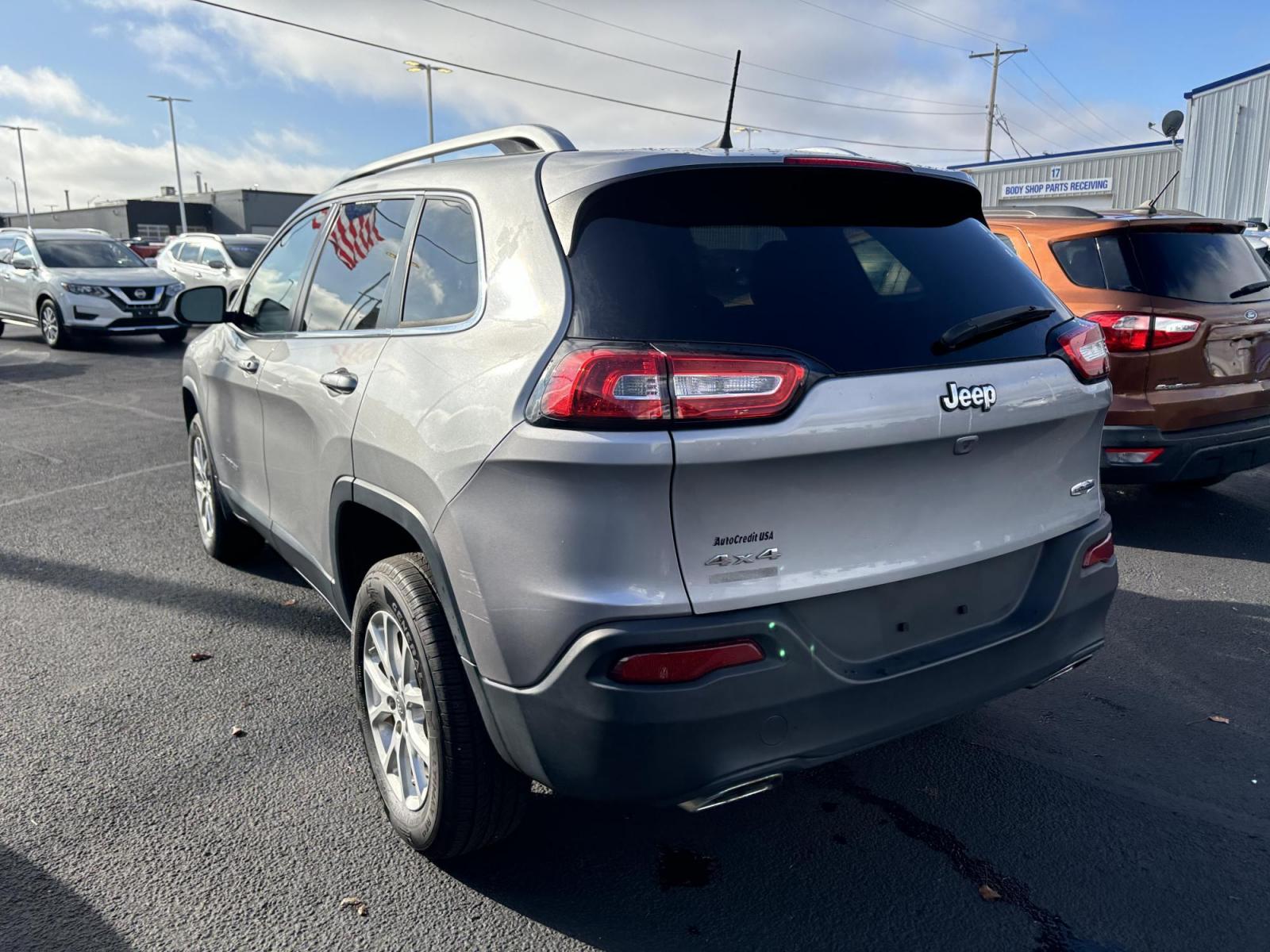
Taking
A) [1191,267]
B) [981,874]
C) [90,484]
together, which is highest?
[1191,267]

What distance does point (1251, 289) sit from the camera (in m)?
5.51

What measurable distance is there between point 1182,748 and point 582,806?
200 cm

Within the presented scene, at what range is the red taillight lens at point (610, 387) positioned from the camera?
205cm

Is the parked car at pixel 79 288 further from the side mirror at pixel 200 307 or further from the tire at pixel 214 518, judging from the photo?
the side mirror at pixel 200 307

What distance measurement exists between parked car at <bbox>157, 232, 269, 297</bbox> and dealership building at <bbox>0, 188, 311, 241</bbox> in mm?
49653

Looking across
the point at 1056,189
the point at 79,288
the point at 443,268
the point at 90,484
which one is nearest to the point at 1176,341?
the point at 443,268

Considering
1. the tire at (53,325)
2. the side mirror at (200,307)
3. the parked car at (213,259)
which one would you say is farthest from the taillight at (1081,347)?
the parked car at (213,259)

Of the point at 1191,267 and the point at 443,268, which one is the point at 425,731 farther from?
the point at 1191,267

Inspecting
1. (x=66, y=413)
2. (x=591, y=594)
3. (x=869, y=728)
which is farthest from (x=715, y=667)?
(x=66, y=413)

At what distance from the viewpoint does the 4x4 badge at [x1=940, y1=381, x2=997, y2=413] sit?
2.32 meters

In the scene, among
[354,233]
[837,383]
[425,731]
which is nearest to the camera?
[837,383]

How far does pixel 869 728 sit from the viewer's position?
2.30m

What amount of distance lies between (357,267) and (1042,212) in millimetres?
4720

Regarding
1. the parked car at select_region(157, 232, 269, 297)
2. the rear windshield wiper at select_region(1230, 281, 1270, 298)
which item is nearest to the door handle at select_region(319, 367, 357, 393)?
the rear windshield wiper at select_region(1230, 281, 1270, 298)
